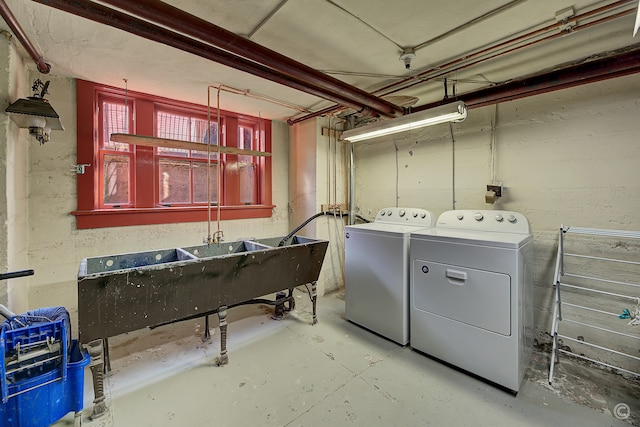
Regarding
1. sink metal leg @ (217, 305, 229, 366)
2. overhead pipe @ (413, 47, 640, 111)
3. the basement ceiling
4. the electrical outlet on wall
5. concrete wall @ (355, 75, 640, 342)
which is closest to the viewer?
the basement ceiling

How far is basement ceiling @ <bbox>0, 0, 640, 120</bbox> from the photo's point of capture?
1643mm

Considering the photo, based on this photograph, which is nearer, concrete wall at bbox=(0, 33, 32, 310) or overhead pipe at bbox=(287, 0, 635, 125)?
overhead pipe at bbox=(287, 0, 635, 125)

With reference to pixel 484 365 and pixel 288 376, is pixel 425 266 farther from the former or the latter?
pixel 288 376

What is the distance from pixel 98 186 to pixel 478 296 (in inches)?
144

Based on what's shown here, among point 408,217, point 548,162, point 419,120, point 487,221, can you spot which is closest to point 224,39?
point 419,120

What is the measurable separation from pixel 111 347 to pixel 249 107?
2.89 m

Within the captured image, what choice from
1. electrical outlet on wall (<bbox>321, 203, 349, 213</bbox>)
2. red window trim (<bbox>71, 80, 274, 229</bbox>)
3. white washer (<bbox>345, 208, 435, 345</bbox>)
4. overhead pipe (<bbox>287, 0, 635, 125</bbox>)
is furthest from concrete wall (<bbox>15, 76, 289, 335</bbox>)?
overhead pipe (<bbox>287, 0, 635, 125</bbox>)

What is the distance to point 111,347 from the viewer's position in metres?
2.44

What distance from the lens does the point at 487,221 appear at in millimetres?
2418

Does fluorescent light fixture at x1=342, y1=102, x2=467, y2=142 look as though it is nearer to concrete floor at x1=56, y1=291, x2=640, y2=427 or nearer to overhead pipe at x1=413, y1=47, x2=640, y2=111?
overhead pipe at x1=413, y1=47, x2=640, y2=111

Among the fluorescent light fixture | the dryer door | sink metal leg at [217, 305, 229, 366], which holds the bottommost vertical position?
sink metal leg at [217, 305, 229, 366]

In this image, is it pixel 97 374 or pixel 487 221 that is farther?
pixel 487 221

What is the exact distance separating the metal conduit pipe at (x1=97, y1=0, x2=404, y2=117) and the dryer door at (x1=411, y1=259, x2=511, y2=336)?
1.66 m

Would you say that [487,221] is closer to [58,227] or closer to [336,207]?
[336,207]
